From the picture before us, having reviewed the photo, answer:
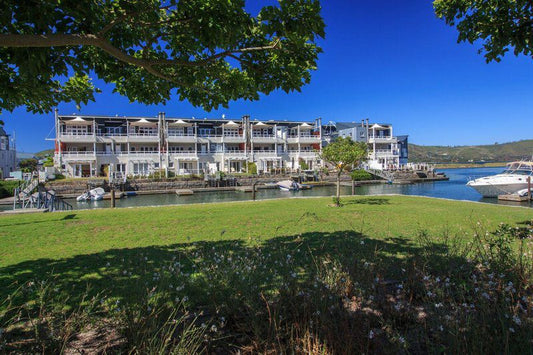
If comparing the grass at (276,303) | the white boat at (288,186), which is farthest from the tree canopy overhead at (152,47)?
the white boat at (288,186)

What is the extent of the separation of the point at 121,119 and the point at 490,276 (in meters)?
49.5

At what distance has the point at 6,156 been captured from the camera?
47.6 m

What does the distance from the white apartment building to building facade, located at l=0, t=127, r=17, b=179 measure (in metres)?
14.3

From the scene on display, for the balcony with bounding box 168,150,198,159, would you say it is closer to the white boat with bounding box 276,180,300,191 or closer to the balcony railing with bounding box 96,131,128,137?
the balcony railing with bounding box 96,131,128,137

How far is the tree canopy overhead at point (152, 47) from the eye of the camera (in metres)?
3.09

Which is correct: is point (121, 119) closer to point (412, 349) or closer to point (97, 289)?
point (97, 289)

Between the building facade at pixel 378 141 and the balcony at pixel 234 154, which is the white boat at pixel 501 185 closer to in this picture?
the building facade at pixel 378 141

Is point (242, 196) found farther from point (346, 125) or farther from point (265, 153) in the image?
point (346, 125)

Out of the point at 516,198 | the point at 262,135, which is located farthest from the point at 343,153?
the point at 262,135

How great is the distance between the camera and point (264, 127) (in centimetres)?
5159

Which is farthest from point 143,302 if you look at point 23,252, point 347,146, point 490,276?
point 347,146

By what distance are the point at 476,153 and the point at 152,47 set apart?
18761 centimetres

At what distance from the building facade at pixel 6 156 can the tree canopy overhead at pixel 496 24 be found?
58.2 meters

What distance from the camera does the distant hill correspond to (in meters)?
130
